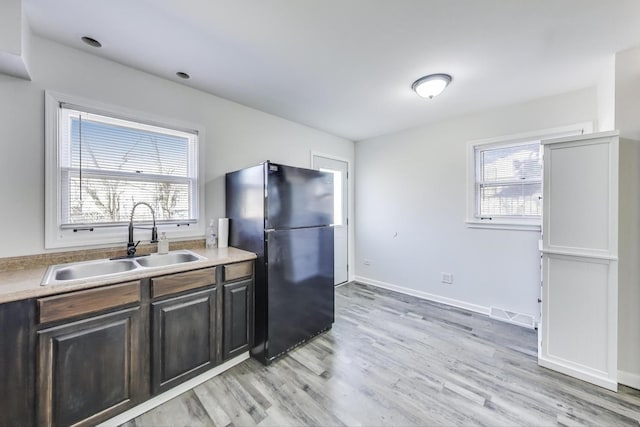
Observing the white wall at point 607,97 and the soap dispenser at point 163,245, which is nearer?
the white wall at point 607,97

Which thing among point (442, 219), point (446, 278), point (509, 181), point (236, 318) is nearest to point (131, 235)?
point (236, 318)

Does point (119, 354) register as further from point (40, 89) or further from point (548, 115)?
point (548, 115)

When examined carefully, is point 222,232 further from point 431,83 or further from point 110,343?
point 431,83

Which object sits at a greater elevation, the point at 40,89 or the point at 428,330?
the point at 40,89

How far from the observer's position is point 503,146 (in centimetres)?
295

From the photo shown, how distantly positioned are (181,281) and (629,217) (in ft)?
11.1

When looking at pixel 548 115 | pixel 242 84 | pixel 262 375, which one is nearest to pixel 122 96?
pixel 242 84

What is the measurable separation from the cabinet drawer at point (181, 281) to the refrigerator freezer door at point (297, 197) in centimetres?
59

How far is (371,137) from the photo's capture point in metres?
4.16

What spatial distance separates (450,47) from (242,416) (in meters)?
2.97

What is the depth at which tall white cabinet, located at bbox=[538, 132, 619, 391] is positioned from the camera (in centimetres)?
181

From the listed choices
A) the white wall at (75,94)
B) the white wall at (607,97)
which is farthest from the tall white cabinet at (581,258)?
the white wall at (75,94)

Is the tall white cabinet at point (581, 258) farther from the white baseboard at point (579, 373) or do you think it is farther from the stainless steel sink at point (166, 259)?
the stainless steel sink at point (166, 259)

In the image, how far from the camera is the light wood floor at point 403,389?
1.57 metres
